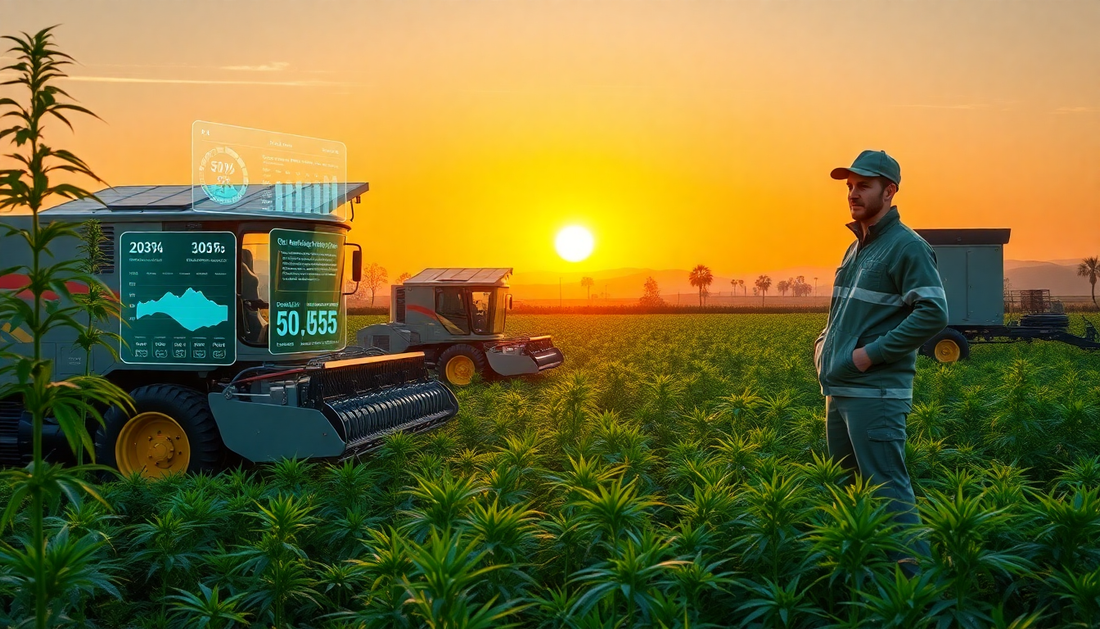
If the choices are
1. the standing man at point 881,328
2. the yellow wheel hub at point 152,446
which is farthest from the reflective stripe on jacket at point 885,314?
the yellow wheel hub at point 152,446

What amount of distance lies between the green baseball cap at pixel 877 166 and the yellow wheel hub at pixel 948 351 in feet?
69.1

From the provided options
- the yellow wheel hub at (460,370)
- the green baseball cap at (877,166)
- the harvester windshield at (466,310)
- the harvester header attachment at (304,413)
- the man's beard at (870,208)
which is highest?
the green baseball cap at (877,166)

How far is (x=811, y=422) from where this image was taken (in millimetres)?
8750

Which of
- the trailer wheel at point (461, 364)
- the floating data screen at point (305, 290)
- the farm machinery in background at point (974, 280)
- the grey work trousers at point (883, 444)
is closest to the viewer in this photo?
the grey work trousers at point (883, 444)

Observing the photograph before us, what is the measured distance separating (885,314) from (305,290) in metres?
6.19

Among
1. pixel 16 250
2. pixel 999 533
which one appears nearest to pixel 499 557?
pixel 999 533

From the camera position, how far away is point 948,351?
79.0 feet

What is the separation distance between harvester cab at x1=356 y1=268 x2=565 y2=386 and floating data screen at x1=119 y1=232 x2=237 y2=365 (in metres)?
10.5

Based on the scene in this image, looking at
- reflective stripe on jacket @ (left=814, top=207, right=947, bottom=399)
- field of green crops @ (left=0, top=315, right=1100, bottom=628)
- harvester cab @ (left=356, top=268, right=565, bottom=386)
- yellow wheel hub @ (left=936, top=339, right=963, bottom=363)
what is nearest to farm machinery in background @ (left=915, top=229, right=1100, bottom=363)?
yellow wheel hub @ (left=936, top=339, right=963, bottom=363)

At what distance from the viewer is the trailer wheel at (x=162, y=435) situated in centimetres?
865

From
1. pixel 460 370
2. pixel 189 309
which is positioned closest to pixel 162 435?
pixel 189 309

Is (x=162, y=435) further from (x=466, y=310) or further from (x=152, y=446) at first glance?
→ (x=466, y=310)

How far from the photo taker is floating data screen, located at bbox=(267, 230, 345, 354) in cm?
896

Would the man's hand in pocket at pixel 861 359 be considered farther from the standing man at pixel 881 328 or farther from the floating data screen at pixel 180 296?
the floating data screen at pixel 180 296
